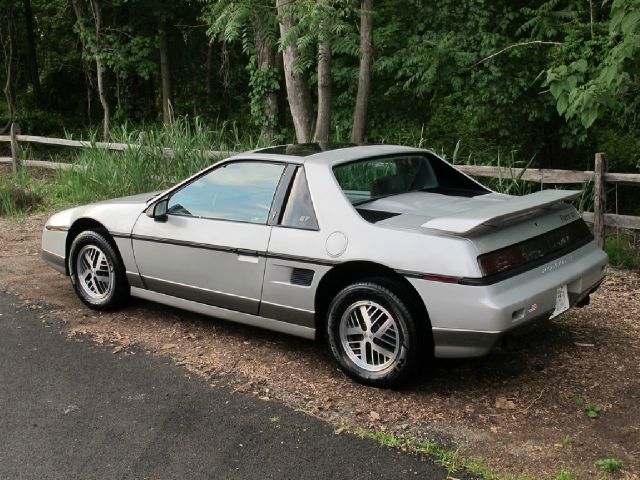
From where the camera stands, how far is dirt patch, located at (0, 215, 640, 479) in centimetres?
362

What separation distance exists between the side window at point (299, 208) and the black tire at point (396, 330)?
555 mm

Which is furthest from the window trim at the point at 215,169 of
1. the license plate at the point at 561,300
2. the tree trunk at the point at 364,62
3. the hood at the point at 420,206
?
the tree trunk at the point at 364,62

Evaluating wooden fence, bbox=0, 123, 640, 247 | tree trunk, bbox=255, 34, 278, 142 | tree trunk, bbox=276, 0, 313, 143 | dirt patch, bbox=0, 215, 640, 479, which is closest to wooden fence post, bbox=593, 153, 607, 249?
wooden fence, bbox=0, 123, 640, 247

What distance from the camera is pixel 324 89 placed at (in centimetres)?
991

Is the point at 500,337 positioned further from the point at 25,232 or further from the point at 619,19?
the point at 25,232

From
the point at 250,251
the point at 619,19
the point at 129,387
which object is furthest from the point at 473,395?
the point at 619,19

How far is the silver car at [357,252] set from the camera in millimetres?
3977

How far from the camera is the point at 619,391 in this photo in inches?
166

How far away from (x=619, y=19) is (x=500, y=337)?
115 inches

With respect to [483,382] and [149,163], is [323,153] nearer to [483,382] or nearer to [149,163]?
[483,382]

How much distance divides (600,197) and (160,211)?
480cm

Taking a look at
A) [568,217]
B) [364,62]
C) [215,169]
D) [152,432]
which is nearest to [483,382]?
A: [568,217]

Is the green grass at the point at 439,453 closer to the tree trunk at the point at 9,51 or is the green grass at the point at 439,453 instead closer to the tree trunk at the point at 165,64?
the tree trunk at the point at 165,64

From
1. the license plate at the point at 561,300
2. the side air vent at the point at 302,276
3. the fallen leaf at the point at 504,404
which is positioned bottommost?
the fallen leaf at the point at 504,404
